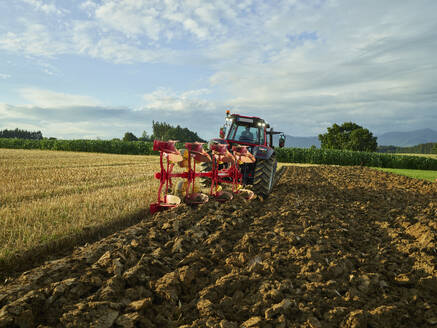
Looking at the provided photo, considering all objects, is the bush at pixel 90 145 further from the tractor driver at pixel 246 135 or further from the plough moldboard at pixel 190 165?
the plough moldboard at pixel 190 165

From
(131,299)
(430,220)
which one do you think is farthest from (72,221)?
(430,220)

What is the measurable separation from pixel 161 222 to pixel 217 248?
142cm

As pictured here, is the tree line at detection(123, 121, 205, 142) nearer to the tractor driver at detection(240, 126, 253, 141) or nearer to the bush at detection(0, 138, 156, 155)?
the bush at detection(0, 138, 156, 155)

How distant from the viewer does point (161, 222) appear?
473cm

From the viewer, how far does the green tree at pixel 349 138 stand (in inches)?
2096

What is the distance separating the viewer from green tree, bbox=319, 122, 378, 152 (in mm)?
53250

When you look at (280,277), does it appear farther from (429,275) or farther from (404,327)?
(429,275)

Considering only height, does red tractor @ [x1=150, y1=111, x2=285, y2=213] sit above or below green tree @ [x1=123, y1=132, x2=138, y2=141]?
below

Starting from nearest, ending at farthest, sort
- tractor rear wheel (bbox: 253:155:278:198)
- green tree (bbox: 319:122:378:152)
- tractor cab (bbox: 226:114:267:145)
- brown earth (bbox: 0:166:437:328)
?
1. brown earth (bbox: 0:166:437:328)
2. tractor rear wheel (bbox: 253:155:278:198)
3. tractor cab (bbox: 226:114:267:145)
4. green tree (bbox: 319:122:378:152)

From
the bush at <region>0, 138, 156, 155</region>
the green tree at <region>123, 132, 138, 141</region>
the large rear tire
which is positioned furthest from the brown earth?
the green tree at <region>123, 132, 138, 141</region>

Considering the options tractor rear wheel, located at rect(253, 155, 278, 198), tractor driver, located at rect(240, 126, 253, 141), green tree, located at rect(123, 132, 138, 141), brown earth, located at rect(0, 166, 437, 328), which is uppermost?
green tree, located at rect(123, 132, 138, 141)

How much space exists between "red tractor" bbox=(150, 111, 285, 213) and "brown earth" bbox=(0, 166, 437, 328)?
1.25 meters

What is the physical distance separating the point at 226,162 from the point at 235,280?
5001 mm

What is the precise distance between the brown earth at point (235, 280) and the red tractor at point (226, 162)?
4.09ft
